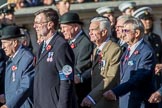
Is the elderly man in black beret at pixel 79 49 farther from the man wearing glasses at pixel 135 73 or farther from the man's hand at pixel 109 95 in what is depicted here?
the man's hand at pixel 109 95

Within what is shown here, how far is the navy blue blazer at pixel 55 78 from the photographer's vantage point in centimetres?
779

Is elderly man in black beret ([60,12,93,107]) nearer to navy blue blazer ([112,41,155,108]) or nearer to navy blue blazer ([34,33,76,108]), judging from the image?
navy blue blazer ([112,41,155,108])

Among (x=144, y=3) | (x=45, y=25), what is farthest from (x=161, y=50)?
(x=144, y=3)

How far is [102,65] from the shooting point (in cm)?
897

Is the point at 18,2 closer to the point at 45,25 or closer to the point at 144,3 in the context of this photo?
the point at 144,3

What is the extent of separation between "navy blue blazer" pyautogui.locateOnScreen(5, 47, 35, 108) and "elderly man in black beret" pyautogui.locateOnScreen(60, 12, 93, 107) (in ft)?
2.74

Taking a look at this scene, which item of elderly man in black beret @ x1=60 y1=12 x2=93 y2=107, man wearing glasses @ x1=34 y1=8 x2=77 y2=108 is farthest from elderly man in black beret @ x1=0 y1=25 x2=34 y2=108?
elderly man in black beret @ x1=60 y1=12 x2=93 y2=107

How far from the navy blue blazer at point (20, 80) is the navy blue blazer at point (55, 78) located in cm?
34

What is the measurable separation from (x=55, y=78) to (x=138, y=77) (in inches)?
39.5

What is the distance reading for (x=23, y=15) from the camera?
16.3 meters

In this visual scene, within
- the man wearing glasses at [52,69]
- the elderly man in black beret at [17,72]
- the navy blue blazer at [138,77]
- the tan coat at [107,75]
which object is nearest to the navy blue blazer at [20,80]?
the elderly man in black beret at [17,72]

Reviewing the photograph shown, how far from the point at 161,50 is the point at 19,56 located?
348 centimetres

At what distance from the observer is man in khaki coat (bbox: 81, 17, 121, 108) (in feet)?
28.8

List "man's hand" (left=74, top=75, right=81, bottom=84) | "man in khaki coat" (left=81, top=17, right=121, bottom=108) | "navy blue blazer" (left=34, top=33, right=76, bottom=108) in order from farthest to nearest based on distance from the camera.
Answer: "man's hand" (left=74, top=75, right=81, bottom=84) → "man in khaki coat" (left=81, top=17, right=121, bottom=108) → "navy blue blazer" (left=34, top=33, right=76, bottom=108)
